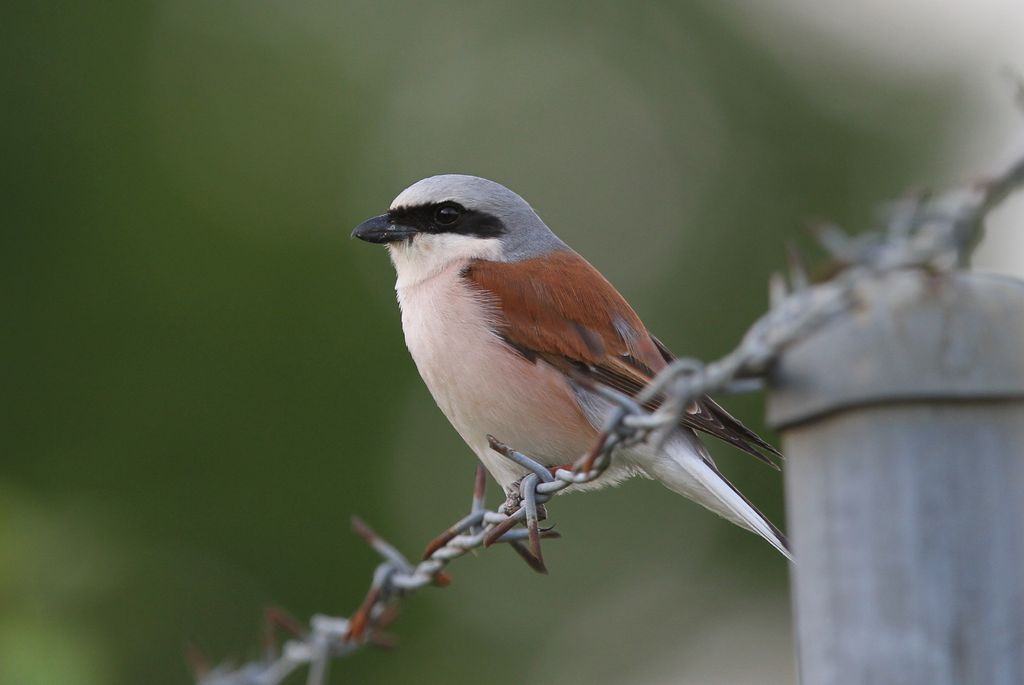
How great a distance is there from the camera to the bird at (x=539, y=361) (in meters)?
3.01

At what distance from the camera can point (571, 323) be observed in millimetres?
3150

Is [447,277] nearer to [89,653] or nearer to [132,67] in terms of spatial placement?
[89,653]

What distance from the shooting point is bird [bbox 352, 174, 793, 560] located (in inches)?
119

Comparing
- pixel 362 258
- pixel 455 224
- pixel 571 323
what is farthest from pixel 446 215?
pixel 362 258

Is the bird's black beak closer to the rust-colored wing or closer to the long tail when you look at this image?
the rust-colored wing

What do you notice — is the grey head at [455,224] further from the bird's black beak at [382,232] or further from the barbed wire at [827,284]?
the barbed wire at [827,284]

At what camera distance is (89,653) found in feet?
7.98

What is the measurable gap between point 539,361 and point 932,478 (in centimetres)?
213

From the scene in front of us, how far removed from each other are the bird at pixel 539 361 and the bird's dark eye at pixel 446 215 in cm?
15

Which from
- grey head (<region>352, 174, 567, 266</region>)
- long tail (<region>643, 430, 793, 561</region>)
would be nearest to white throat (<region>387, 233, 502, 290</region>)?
grey head (<region>352, 174, 567, 266</region>)

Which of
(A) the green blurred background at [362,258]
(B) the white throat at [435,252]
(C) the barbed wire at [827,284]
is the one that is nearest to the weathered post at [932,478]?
(C) the barbed wire at [827,284]

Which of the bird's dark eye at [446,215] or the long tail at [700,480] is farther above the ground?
the bird's dark eye at [446,215]

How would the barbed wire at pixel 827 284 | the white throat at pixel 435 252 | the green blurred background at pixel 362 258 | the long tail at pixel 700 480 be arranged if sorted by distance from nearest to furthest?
the barbed wire at pixel 827 284 < the long tail at pixel 700 480 < the white throat at pixel 435 252 < the green blurred background at pixel 362 258

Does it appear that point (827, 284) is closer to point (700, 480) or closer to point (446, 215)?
point (700, 480)
